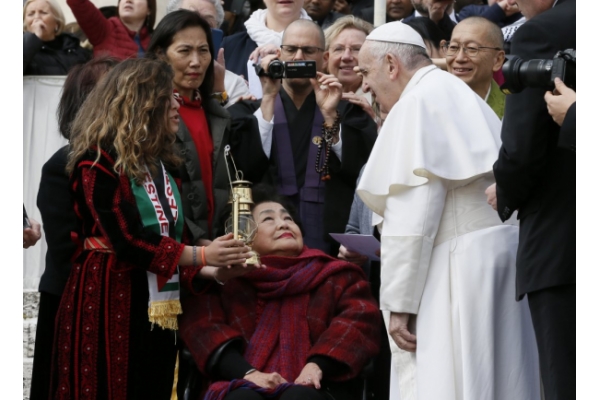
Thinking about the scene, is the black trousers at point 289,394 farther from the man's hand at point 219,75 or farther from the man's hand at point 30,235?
the man's hand at point 219,75

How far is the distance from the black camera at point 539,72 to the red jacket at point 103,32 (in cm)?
434

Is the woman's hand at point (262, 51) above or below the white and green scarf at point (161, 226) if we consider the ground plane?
above

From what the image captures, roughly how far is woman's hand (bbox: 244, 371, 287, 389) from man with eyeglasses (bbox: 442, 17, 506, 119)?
2.13 m

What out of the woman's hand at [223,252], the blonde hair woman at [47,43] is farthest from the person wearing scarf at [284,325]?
the blonde hair woman at [47,43]

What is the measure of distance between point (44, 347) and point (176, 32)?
6.32 feet

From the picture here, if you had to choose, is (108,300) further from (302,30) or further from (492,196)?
(302,30)

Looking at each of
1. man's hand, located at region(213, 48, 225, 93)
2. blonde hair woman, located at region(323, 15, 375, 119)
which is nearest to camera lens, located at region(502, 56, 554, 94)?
man's hand, located at region(213, 48, 225, 93)

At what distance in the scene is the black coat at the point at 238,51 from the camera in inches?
326

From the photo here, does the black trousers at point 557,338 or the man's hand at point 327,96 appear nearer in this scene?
the black trousers at point 557,338

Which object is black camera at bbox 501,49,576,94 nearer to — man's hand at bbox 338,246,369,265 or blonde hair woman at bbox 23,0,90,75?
man's hand at bbox 338,246,369,265

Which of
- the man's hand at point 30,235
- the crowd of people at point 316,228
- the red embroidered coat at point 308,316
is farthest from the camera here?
the red embroidered coat at point 308,316

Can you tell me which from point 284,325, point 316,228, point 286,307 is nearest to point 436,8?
point 316,228

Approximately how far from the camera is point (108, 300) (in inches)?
203

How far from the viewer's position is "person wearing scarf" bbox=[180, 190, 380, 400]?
5.56 metres
